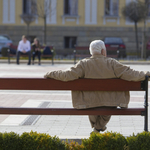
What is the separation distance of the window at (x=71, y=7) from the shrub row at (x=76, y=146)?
99.8ft

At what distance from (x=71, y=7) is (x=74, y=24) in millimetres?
1550

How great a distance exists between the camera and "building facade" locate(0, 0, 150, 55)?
33531 millimetres

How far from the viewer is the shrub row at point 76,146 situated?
13.7ft

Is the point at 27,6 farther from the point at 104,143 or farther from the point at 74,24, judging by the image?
the point at 104,143

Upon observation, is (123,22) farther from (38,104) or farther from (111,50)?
(38,104)

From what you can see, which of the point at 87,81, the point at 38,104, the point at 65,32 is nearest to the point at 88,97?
the point at 87,81

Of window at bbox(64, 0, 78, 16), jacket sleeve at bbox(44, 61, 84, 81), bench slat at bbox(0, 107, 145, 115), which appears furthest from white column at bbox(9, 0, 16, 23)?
jacket sleeve at bbox(44, 61, 84, 81)

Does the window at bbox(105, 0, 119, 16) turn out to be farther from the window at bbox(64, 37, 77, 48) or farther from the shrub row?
the shrub row

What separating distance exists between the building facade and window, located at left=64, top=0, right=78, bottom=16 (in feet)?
1.08

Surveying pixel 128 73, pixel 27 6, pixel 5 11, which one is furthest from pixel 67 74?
pixel 27 6

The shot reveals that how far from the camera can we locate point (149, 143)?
422cm

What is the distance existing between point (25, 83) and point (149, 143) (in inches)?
62.2

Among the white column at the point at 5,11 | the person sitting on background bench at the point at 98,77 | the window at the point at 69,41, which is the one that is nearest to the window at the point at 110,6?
the window at the point at 69,41

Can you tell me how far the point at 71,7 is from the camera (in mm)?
34188
